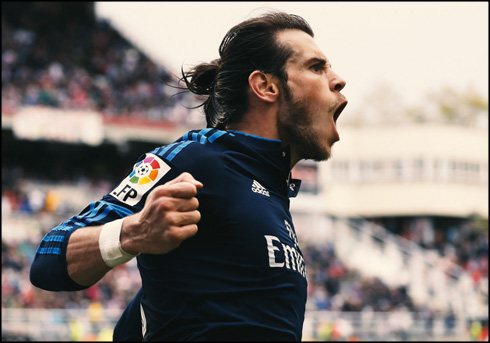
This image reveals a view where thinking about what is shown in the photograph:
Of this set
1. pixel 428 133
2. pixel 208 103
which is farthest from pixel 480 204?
pixel 208 103

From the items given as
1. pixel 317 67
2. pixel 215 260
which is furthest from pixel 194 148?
pixel 317 67

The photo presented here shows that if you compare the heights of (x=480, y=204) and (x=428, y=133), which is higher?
(x=428, y=133)

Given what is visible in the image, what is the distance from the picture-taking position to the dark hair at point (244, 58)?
110 inches

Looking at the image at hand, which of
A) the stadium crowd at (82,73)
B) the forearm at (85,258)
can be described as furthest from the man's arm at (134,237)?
the stadium crowd at (82,73)

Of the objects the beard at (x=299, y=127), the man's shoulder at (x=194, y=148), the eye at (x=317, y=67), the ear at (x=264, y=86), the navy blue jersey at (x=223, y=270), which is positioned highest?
the eye at (x=317, y=67)

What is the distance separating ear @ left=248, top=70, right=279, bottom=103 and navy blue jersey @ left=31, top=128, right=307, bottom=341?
0.42 metres

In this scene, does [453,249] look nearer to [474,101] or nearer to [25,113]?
[25,113]

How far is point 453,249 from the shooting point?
2847 centimetres

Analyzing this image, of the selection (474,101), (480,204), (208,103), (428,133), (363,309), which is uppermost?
(474,101)

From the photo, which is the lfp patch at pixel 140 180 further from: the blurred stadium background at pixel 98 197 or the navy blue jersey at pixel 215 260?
the blurred stadium background at pixel 98 197

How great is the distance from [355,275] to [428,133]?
18.9 metres

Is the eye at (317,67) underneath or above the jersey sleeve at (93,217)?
above

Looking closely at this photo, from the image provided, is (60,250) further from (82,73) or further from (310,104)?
(82,73)

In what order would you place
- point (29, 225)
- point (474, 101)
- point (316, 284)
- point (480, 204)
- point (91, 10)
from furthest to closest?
1. point (474, 101)
2. point (480, 204)
3. point (91, 10)
4. point (316, 284)
5. point (29, 225)
